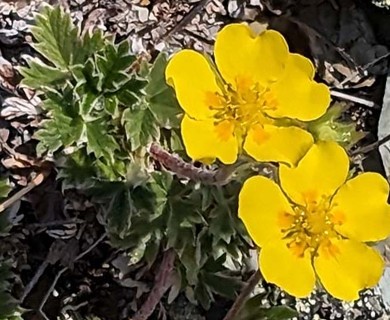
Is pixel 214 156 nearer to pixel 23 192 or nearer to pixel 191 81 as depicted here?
pixel 191 81

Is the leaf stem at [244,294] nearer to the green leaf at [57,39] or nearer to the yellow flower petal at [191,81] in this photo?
the yellow flower petal at [191,81]

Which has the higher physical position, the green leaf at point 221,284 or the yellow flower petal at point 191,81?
the yellow flower petal at point 191,81

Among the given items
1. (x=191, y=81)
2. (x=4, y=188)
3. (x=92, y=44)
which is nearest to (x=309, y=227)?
(x=191, y=81)

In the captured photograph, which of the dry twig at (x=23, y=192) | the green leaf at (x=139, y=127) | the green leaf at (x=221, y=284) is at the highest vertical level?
the green leaf at (x=139, y=127)

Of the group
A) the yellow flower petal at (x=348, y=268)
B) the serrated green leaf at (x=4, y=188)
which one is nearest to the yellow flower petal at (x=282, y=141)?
the yellow flower petal at (x=348, y=268)

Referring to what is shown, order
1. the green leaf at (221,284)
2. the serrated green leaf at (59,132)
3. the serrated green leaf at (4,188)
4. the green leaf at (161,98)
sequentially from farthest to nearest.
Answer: the green leaf at (221,284) → the serrated green leaf at (4,188) → the green leaf at (161,98) → the serrated green leaf at (59,132)

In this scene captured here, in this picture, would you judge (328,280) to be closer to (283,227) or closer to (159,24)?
(283,227)
